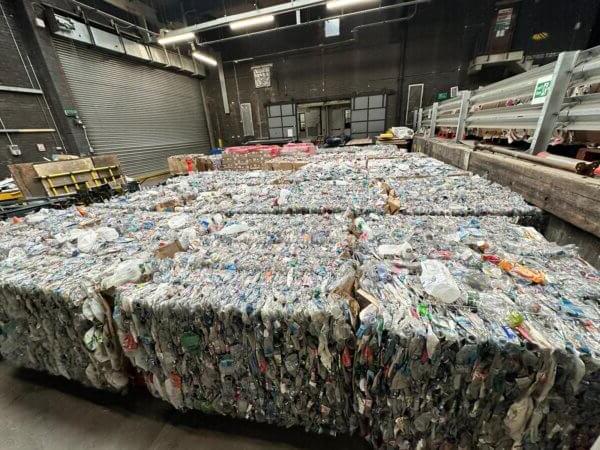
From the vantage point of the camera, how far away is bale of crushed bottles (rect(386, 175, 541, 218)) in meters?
1.80

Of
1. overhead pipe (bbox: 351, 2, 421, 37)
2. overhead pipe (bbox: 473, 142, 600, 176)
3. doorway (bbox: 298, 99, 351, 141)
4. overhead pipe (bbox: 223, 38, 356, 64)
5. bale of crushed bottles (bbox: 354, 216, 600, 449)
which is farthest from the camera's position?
doorway (bbox: 298, 99, 351, 141)

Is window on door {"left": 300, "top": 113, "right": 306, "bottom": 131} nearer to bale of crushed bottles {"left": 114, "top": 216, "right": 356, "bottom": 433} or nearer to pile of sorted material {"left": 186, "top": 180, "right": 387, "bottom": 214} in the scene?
pile of sorted material {"left": 186, "top": 180, "right": 387, "bottom": 214}

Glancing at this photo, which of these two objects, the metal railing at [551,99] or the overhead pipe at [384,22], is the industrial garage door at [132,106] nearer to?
the overhead pipe at [384,22]

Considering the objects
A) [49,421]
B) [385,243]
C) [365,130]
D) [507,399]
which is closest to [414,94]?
[365,130]

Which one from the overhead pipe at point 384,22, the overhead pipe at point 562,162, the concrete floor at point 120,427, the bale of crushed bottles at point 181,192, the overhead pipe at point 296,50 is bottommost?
the concrete floor at point 120,427

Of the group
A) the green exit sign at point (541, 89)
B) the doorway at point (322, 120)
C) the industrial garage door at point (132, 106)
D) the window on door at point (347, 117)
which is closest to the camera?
the green exit sign at point (541, 89)

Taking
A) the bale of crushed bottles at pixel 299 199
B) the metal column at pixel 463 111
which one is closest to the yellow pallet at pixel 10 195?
the bale of crushed bottles at pixel 299 199

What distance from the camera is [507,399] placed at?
0.87 m

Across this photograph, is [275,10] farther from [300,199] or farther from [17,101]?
[300,199]

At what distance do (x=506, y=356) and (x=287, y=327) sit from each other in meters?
0.80

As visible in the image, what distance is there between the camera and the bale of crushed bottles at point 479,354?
81 cm

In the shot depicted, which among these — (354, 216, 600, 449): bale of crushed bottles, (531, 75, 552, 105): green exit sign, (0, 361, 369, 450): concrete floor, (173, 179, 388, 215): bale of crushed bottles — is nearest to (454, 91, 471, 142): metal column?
(531, 75, 552, 105): green exit sign

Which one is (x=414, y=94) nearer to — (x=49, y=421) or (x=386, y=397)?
(x=386, y=397)

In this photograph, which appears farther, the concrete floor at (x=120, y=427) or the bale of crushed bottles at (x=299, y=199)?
the bale of crushed bottles at (x=299, y=199)
